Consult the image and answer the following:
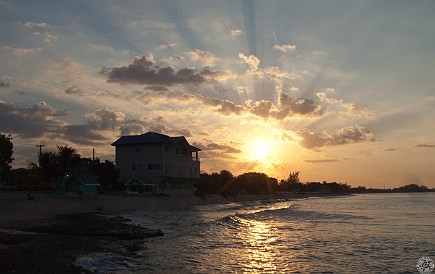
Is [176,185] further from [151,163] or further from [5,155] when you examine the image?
[5,155]

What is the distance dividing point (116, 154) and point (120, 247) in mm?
57383

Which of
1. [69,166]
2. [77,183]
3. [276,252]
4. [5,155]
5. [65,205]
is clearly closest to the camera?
[276,252]

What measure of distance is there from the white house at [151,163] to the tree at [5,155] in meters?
33.6

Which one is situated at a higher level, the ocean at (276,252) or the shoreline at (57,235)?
the shoreline at (57,235)

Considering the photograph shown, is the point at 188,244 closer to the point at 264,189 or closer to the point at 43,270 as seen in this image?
the point at 43,270

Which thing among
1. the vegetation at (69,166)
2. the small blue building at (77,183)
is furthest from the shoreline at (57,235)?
the vegetation at (69,166)

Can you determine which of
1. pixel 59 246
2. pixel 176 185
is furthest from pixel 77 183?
pixel 59 246

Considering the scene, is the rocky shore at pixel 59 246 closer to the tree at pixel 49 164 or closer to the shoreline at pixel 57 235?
the shoreline at pixel 57 235

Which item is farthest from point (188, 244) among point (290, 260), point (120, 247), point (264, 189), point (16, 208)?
point (264, 189)

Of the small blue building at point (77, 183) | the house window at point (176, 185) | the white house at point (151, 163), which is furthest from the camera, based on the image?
the house window at point (176, 185)

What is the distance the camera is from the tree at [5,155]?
3606 cm

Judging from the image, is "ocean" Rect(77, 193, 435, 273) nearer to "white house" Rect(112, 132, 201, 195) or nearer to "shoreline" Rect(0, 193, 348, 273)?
"shoreline" Rect(0, 193, 348, 273)

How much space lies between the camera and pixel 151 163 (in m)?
73.6

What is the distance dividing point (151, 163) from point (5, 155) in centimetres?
3793
